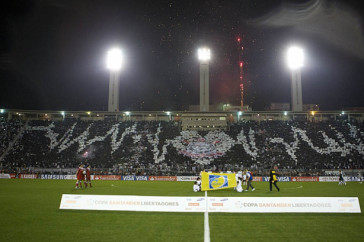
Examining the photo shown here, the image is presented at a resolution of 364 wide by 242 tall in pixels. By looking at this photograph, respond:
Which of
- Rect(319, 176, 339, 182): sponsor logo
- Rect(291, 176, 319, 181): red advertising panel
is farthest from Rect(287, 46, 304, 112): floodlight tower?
Rect(291, 176, 319, 181): red advertising panel

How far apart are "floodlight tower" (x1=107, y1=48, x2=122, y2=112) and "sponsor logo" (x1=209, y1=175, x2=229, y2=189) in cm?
4055

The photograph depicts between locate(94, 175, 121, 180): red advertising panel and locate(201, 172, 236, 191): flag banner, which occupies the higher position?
locate(201, 172, 236, 191): flag banner

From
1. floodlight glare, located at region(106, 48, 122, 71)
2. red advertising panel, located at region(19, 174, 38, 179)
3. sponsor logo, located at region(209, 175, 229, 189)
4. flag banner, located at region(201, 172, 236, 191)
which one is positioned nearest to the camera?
flag banner, located at region(201, 172, 236, 191)

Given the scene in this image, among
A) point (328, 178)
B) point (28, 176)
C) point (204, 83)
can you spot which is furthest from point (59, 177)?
point (328, 178)

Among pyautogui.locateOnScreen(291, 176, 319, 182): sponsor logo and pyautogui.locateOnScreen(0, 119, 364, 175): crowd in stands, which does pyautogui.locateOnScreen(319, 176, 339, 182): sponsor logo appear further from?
pyautogui.locateOnScreen(0, 119, 364, 175): crowd in stands

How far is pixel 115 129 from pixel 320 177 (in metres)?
36.7

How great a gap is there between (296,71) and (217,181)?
42854 millimetres

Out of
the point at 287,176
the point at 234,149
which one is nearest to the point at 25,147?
the point at 234,149

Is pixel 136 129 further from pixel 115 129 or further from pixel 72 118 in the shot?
pixel 72 118

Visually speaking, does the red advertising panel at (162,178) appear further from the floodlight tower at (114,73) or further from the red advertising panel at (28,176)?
the floodlight tower at (114,73)

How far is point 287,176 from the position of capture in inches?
1419

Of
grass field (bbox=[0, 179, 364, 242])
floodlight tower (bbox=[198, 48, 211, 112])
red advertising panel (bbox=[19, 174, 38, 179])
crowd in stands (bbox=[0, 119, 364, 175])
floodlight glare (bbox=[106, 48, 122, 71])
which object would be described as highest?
floodlight glare (bbox=[106, 48, 122, 71])

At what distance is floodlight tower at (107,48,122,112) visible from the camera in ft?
178

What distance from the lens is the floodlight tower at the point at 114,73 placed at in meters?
54.2
